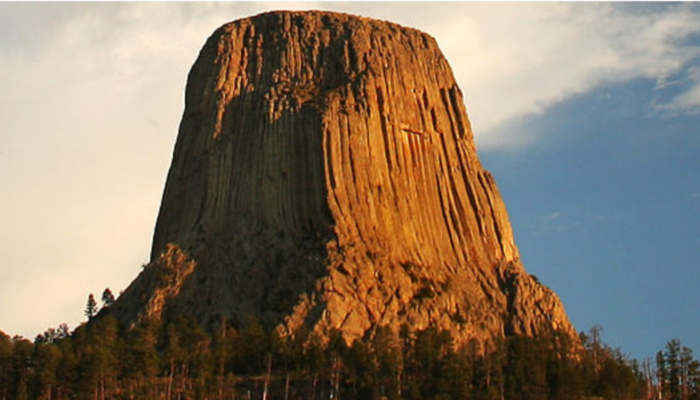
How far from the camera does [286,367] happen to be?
101 m

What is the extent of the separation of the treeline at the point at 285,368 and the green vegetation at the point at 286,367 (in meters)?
0.09

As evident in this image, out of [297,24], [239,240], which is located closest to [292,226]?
[239,240]

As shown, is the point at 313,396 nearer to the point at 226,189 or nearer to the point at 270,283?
the point at 270,283

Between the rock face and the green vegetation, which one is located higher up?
the rock face

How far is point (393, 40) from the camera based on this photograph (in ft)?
405

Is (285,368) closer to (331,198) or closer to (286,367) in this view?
(286,367)

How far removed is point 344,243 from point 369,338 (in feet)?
26.2

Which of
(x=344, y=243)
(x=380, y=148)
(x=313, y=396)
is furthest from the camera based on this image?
(x=380, y=148)

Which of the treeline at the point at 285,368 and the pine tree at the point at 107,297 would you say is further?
the pine tree at the point at 107,297

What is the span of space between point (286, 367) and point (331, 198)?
1518 centimetres

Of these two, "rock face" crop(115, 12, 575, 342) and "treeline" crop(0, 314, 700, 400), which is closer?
"treeline" crop(0, 314, 700, 400)

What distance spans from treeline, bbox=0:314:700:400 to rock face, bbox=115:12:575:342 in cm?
307

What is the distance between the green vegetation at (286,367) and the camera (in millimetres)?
97062

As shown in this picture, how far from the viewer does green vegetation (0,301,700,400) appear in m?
97.1
